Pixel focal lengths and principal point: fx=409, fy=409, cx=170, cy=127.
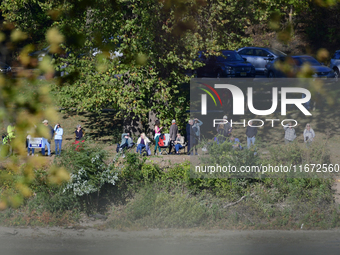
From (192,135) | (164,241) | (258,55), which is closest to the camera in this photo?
(164,241)

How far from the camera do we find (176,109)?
48.4 ft

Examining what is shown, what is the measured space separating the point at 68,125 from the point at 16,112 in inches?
670

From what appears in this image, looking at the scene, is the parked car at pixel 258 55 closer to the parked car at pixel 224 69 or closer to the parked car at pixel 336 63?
the parked car at pixel 224 69

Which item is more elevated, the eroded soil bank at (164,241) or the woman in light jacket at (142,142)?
the woman in light jacket at (142,142)

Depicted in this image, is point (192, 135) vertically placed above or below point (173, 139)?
above

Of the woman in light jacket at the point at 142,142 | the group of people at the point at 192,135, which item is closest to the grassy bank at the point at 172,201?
the group of people at the point at 192,135

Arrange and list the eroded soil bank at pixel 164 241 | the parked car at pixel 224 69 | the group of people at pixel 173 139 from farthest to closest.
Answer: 1. the parked car at pixel 224 69
2. the group of people at pixel 173 139
3. the eroded soil bank at pixel 164 241

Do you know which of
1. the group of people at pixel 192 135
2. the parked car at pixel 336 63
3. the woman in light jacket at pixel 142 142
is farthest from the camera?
the parked car at pixel 336 63

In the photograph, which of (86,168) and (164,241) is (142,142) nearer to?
(86,168)

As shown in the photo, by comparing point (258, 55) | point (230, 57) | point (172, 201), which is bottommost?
point (172, 201)

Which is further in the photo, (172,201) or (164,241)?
(172,201)

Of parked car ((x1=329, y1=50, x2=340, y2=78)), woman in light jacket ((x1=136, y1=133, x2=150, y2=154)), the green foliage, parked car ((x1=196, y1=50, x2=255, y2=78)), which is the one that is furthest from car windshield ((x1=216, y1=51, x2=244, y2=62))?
the green foliage

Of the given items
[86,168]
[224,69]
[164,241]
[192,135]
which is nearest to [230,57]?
[224,69]

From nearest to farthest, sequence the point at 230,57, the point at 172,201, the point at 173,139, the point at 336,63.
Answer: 1. the point at 172,201
2. the point at 173,139
3. the point at 336,63
4. the point at 230,57
